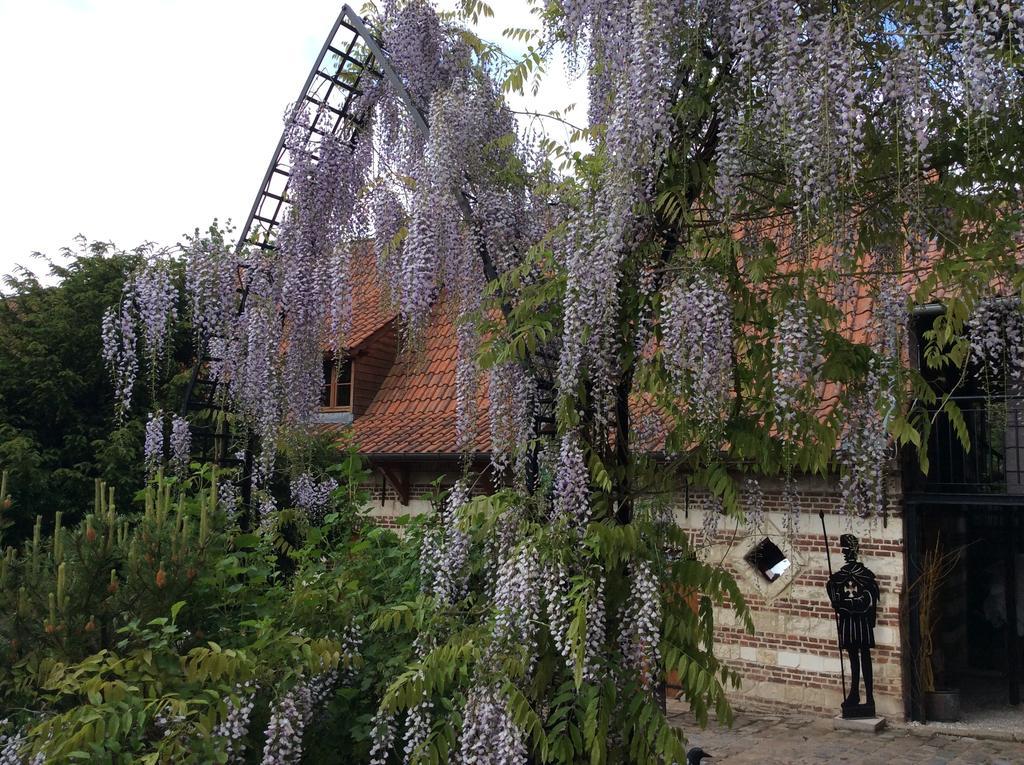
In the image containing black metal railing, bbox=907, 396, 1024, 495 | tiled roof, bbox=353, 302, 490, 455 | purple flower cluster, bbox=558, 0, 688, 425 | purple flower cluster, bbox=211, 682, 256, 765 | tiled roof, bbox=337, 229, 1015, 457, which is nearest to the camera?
purple flower cluster, bbox=211, 682, 256, 765

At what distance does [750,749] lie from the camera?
742 cm

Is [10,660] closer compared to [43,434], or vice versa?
[10,660]

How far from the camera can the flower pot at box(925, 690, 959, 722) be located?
8.36 metres

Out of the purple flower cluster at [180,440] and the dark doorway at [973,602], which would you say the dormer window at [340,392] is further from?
the dark doorway at [973,602]

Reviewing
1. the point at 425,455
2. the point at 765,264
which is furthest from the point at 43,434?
the point at 765,264

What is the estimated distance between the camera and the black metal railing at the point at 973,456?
855 centimetres

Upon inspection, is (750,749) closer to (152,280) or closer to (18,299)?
(152,280)

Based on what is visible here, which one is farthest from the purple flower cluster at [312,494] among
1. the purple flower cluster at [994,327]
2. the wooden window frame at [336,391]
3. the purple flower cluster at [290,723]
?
the purple flower cluster at [994,327]

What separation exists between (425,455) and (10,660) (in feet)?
20.0

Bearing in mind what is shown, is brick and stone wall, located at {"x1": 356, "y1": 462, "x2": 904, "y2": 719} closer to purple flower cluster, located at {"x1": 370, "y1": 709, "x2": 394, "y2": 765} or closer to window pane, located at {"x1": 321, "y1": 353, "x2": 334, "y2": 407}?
purple flower cluster, located at {"x1": 370, "y1": 709, "x2": 394, "y2": 765}

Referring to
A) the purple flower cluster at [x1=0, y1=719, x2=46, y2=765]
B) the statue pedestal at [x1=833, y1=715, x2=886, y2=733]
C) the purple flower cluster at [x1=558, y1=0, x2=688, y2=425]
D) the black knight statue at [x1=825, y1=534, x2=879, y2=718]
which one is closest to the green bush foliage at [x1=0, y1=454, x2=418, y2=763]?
the purple flower cluster at [x1=0, y1=719, x2=46, y2=765]

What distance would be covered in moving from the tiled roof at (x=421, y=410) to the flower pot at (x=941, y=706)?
5.08 m

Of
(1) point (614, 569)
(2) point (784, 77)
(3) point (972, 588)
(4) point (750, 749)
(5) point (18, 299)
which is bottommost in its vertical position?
(4) point (750, 749)

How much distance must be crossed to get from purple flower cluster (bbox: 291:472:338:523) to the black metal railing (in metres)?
5.44
